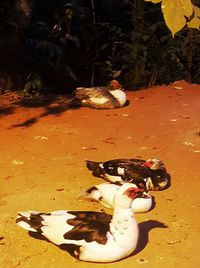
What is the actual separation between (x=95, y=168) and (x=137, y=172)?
1.61 ft

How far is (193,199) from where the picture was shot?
175 inches

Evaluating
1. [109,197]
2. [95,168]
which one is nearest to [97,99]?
[95,168]

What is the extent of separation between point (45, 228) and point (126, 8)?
859 centimetres

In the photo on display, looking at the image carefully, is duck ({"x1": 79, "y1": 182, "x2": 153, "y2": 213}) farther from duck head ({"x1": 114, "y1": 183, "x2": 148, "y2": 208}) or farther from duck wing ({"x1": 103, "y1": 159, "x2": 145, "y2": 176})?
duck head ({"x1": 114, "y1": 183, "x2": 148, "y2": 208})

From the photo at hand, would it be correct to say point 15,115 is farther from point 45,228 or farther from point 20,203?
point 45,228

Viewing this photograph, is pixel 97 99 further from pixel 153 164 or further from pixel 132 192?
pixel 132 192

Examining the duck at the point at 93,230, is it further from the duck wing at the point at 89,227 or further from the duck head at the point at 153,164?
the duck head at the point at 153,164

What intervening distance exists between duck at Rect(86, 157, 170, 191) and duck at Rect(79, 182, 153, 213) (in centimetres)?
22

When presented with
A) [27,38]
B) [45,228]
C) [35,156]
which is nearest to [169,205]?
[45,228]

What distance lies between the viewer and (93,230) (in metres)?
3.51

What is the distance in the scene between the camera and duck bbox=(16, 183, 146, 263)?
11.2ft

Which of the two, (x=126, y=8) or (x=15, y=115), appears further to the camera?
(x=126, y=8)

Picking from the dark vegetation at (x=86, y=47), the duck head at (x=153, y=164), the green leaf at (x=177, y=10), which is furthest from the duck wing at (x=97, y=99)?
the green leaf at (x=177, y=10)

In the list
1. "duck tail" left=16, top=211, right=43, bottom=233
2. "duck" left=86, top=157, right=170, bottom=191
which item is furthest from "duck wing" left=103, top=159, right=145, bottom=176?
"duck tail" left=16, top=211, right=43, bottom=233
